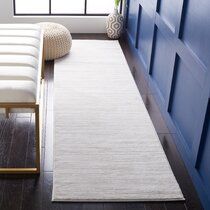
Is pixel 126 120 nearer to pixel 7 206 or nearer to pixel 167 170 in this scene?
pixel 167 170

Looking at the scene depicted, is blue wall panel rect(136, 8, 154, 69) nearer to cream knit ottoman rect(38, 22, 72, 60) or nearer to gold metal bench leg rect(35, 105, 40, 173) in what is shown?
cream knit ottoman rect(38, 22, 72, 60)

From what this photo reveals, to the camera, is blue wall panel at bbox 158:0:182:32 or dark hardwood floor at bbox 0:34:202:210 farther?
blue wall panel at bbox 158:0:182:32

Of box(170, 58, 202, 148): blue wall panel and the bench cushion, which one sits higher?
the bench cushion

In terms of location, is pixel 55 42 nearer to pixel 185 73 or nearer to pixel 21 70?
pixel 21 70

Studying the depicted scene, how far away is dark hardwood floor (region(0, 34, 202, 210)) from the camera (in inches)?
79.8

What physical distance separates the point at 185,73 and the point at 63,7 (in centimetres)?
304

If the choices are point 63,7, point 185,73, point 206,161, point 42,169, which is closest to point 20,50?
point 42,169

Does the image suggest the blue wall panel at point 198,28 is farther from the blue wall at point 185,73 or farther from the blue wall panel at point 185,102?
the blue wall panel at point 185,102

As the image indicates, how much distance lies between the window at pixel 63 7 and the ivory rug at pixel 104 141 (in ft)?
3.91

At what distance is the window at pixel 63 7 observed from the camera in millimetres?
4704

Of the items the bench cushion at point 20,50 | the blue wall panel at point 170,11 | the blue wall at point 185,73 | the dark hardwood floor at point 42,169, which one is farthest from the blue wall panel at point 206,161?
the bench cushion at point 20,50

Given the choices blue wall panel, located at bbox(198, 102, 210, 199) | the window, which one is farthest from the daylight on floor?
the window

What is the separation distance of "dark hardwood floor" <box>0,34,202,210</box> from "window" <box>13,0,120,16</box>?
1850 mm

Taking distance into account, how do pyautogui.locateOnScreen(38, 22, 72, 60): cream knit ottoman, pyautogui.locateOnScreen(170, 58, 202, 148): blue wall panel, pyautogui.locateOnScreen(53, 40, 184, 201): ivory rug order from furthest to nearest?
1. pyautogui.locateOnScreen(38, 22, 72, 60): cream knit ottoman
2. pyautogui.locateOnScreen(170, 58, 202, 148): blue wall panel
3. pyautogui.locateOnScreen(53, 40, 184, 201): ivory rug
